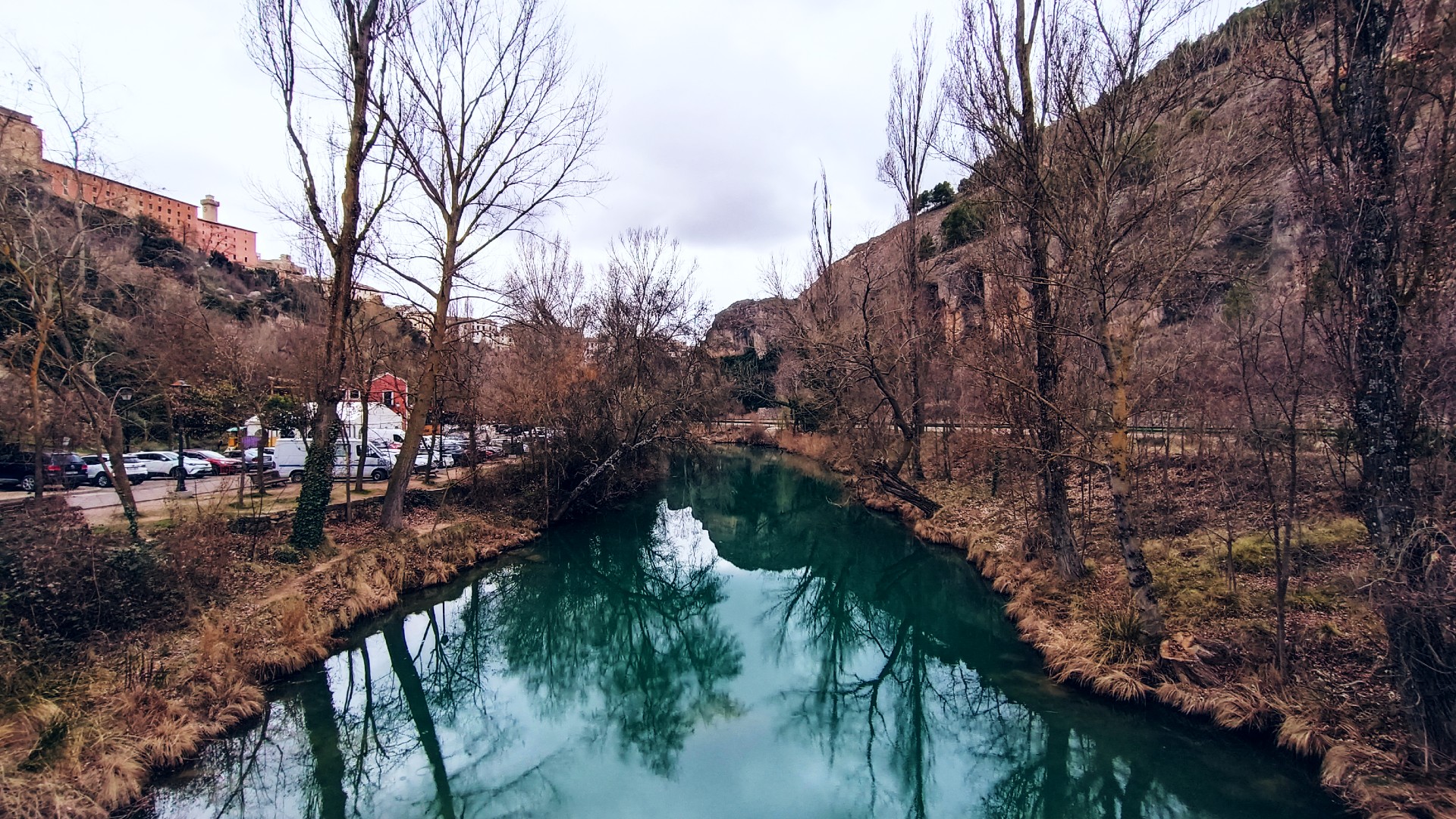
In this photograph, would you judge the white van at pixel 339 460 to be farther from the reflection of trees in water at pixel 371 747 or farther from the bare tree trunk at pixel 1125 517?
the bare tree trunk at pixel 1125 517

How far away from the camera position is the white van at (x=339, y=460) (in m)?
20.4

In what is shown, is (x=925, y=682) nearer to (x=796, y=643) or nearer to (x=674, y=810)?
(x=796, y=643)

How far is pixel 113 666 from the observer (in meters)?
7.28

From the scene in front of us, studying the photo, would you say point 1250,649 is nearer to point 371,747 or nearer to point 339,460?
point 371,747

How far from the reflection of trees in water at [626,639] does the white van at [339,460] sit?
7675 millimetres

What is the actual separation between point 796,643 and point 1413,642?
8.35 meters

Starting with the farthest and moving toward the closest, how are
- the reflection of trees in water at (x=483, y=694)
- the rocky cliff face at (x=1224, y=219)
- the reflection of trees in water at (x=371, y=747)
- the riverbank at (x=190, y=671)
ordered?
1. the rocky cliff face at (x=1224, y=219)
2. the reflection of trees in water at (x=483, y=694)
3. the reflection of trees in water at (x=371, y=747)
4. the riverbank at (x=190, y=671)

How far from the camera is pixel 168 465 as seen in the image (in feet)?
68.7

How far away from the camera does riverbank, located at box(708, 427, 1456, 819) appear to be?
5.92 metres

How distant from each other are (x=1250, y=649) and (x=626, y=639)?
9.63 meters

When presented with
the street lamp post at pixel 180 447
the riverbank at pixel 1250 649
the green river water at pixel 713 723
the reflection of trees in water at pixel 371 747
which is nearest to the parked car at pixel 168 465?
the street lamp post at pixel 180 447

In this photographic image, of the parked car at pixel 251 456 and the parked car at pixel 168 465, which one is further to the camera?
the parked car at pixel 168 465

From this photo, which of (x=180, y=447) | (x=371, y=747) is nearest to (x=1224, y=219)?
(x=371, y=747)

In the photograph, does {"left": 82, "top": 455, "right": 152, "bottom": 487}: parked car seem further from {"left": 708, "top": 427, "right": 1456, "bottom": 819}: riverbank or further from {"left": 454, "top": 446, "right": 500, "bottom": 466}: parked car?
{"left": 708, "top": 427, "right": 1456, "bottom": 819}: riverbank
